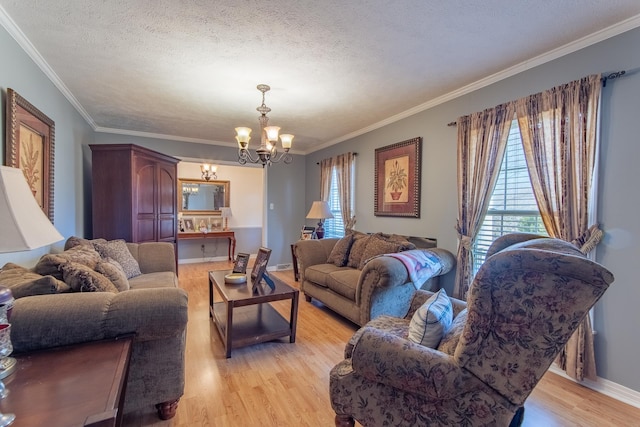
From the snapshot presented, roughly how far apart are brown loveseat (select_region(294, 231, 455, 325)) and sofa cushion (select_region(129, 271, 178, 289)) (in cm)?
158

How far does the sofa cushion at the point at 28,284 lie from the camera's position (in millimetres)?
1438

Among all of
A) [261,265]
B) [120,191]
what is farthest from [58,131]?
[261,265]

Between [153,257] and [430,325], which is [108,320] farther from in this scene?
[153,257]

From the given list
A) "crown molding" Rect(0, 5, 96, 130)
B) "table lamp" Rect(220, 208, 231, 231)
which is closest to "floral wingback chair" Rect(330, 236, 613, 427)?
"crown molding" Rect(0, 5, 96, 130)

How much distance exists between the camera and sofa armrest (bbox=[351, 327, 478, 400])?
1.13 meters

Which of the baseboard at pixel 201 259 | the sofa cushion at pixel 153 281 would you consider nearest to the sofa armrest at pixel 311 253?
the sofa cushion at pixel 153 281

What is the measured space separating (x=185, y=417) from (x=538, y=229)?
2.90 meters

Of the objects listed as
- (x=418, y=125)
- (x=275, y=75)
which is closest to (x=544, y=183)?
(x=418, y=125)

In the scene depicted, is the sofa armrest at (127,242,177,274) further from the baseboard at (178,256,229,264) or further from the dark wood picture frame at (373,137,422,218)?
the baseboard at (178,256,229,264)

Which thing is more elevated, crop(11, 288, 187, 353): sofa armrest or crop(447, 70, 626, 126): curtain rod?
crop(447, 70, 626, 126): curtain rod

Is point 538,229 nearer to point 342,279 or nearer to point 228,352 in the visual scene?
point 342,279

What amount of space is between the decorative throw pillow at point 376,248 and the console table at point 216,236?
13.2ft

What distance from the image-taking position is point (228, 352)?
2432 millimetres

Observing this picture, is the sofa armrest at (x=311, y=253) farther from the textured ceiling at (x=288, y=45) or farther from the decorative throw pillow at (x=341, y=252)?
the textured ceiling at (x=288, y=45)
